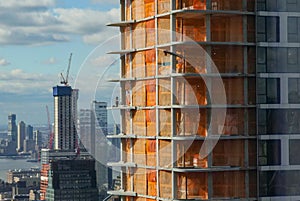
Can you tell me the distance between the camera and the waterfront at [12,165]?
10.1 meters

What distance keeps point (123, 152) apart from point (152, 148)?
272 mm

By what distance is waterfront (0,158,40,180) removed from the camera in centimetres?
1010

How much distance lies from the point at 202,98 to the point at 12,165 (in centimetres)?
721

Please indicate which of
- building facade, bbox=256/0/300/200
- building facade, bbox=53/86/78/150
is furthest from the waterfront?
building facade, bbox=256/0/300/200

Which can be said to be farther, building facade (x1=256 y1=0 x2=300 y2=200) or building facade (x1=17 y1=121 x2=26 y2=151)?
building facade (x1=17 y1=121 x2=26 y2=151)

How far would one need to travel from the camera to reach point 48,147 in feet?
30.0

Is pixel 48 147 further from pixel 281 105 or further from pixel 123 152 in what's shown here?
pixel 281 105

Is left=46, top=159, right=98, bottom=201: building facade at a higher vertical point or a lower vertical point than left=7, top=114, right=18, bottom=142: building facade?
lower

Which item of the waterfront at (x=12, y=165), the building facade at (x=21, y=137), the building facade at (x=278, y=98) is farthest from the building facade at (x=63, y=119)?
the building facade at (x=278, y=98)

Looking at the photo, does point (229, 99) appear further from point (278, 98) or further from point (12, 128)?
point (12, 128)

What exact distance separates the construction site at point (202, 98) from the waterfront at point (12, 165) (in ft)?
21.4

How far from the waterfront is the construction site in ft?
21.4

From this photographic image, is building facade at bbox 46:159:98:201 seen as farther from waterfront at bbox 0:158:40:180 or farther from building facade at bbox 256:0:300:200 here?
building facade at bbox 256:0:300:200

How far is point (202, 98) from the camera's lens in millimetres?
3633
